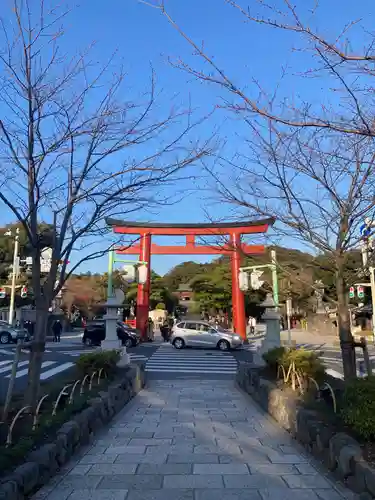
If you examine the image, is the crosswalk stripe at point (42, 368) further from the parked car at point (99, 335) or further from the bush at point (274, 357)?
the parked car at point (99, 335)

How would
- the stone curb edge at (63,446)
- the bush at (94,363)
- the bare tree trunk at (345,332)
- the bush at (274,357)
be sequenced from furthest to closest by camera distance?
the bush at (274,357)
the bush at (94,363)
the bare tree trunk at (345,332)
the stone curb edge at (63,446)

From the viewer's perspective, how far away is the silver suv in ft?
78.0

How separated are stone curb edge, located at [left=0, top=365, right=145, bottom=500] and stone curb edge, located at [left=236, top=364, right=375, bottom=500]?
2570mm

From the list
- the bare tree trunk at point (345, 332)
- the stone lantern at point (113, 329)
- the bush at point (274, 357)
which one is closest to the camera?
the bare tree trunk at point (345, 332)

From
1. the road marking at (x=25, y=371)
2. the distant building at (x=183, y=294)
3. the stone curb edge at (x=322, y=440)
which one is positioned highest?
the distant building at (x=183, y=294)

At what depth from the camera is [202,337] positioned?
2438cm

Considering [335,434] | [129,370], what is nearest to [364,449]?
[335,434]

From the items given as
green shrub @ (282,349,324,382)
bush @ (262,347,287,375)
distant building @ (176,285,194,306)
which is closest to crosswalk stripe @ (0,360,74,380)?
bush @ (262,347,287,375)

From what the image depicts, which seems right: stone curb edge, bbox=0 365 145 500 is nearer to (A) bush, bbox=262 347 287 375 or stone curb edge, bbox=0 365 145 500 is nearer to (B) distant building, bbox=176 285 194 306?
(A) bush, bbox=262 347 287 375

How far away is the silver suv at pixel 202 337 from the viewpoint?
936 inches

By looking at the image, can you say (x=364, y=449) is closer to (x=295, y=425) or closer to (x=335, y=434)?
(x=335, y=434)

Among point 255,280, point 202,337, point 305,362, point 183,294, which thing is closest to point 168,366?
point 255,280

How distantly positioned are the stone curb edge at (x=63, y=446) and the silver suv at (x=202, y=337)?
639 inches

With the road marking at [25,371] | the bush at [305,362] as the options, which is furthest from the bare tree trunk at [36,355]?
the road marking at [25,371]
